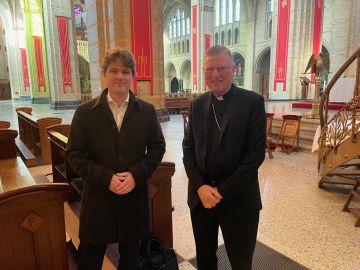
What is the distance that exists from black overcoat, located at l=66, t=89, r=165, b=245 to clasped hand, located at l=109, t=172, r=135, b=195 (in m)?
0.03

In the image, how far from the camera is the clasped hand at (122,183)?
1.49m

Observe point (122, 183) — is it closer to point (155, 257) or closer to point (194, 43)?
point (155, 257)

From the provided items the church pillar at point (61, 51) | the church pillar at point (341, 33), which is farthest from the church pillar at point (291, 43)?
the church pillar at point (61, 51)

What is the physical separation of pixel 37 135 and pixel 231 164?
5.47m

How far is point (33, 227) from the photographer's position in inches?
65.8

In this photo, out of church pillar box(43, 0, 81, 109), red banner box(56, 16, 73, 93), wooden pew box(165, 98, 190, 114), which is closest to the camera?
wooden pew box(165, 98, 190, 114)

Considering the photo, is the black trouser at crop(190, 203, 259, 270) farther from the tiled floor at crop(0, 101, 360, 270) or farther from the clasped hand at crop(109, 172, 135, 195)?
the tiled floor at crop(0, 101, 360, 270)

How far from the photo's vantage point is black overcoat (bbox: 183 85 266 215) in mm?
1434

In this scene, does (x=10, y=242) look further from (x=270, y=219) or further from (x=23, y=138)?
(x=23, y=138)

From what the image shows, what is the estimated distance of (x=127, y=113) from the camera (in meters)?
1.57

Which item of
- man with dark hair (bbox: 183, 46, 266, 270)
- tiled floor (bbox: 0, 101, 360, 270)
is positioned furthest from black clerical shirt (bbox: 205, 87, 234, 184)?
tiled floor (bbox: 0, 101, 360, 270)

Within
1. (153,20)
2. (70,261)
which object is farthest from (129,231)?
(153,20)

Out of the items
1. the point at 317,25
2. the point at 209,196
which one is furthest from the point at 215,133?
the point at 317,25

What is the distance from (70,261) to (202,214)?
4.35 ft
